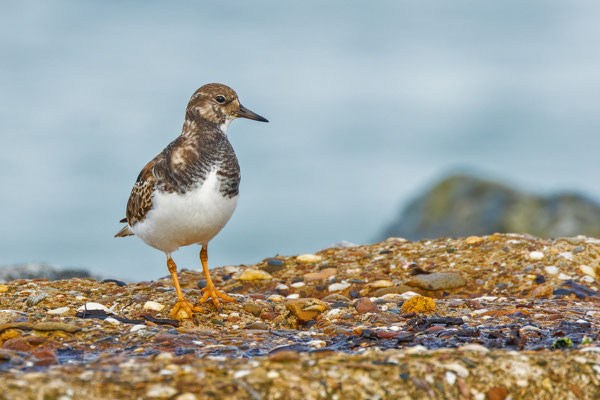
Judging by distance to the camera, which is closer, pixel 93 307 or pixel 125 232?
pixel 93 307

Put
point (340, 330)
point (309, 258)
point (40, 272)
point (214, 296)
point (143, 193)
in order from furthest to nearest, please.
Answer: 1. point (40, 272)
2. point (309, 258)
3. point (214, 296)
4. point (143, 193)
5. point (340, 330)

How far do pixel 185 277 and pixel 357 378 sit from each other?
195 inches

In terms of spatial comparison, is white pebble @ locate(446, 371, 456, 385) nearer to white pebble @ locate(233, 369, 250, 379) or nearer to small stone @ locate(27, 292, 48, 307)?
white pebble @ locate(233, 369, 250, 379)

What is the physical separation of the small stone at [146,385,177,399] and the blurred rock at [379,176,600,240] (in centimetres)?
1172

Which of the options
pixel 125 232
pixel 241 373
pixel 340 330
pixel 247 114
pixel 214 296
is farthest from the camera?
pixel 125 232

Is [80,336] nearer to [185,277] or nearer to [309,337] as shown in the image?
[309,337]

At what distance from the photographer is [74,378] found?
3.90 m

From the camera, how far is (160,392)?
3771mm

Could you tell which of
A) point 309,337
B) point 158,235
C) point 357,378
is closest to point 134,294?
point 158,235

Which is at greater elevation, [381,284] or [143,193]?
[143,193]

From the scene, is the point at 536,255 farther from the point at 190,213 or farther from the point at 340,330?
the point at 190,213

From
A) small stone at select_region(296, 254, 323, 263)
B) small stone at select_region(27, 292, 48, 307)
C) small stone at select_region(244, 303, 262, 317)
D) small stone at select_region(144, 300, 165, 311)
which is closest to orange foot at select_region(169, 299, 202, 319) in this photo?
small stone at select_region(144, 300, 165, 311)

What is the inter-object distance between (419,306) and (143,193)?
2.81m

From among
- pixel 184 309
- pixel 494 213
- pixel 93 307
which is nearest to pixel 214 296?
pixel 184 309
